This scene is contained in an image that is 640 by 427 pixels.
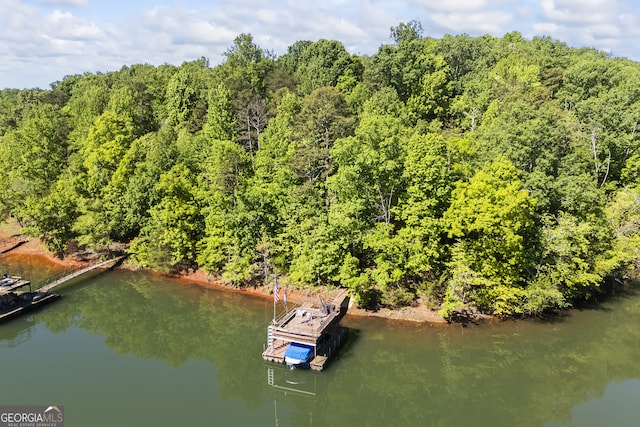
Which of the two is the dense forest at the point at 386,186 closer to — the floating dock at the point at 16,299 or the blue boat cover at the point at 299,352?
the blue boat cover at the point at 299,352

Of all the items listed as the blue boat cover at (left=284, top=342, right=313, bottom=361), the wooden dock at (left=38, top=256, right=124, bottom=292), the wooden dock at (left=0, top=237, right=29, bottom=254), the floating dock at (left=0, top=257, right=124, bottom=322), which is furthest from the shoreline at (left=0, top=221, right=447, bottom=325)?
the blue boat cover at (left=284, top=342, right=313, bottom=361)

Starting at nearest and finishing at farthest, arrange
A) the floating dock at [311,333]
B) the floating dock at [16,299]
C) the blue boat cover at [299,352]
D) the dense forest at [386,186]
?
the blue boat cover at [299,352], the floating dock at [311,333], the dense forest at [386,186], the floating dock at [16,299]

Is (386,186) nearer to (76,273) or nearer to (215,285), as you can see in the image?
(215,285)

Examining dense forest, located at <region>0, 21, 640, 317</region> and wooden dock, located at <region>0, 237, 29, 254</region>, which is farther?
wooden dock, located at <region>0, 237, 29, 254</region>

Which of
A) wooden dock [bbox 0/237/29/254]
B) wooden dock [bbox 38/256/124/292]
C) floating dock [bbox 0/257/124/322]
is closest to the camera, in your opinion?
floating dock [bbox 0/257/124/322]

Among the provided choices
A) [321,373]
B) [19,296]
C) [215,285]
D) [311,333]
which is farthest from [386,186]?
[19,296]

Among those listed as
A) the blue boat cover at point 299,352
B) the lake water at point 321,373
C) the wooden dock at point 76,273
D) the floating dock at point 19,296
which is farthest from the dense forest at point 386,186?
the blue boat cover at point 299,352

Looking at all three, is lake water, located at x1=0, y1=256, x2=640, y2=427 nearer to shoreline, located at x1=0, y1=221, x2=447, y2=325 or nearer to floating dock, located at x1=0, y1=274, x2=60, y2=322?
floating dock, located at x1=0, y1=274, x2=60, y2=322
